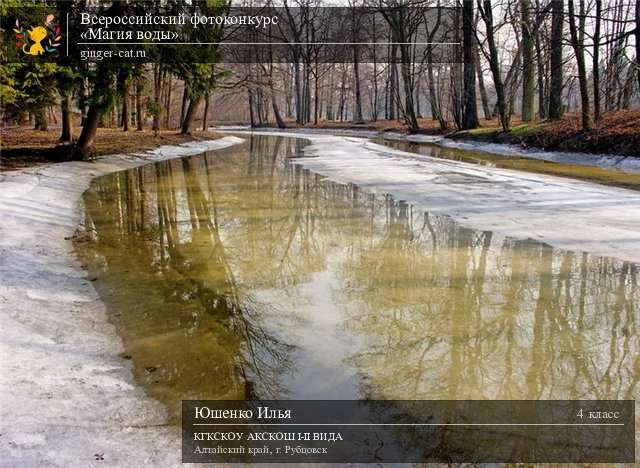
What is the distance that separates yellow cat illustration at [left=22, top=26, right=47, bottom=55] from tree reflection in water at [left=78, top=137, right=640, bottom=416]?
692 cm

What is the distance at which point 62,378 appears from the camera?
10.2 feet

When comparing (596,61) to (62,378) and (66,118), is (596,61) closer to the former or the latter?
(66,118)

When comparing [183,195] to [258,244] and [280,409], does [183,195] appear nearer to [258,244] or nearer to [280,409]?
[258,244]

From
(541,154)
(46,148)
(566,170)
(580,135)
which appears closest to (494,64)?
(541,154)

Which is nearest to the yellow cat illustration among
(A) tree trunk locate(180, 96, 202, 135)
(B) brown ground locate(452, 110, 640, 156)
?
(A) tree trunk locate(180, 96, 202, 135)

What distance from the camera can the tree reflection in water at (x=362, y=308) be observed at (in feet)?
10.5

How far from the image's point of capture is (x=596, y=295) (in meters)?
4.54

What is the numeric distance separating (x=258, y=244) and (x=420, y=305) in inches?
108

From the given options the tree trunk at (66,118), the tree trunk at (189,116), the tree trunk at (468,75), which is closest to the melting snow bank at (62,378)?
the tree trunk at (66,118)

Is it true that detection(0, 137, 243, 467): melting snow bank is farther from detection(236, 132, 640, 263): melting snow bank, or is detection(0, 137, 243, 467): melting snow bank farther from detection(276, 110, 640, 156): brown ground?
detection(276, 110, 640, 156): brown ground

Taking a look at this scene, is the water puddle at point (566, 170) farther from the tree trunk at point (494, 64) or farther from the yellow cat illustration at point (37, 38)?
the yellow cat illustration at point (37, 38)

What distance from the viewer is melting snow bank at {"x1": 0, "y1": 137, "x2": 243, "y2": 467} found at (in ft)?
8.00

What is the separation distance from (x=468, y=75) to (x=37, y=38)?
20243 millimetres

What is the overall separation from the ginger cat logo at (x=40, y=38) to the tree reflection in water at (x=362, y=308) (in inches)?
269
